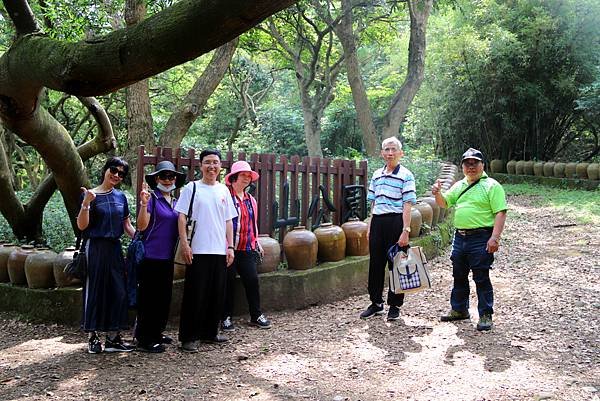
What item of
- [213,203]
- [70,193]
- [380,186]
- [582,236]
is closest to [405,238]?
[380,186]

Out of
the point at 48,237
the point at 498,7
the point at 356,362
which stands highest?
the point at 498,7

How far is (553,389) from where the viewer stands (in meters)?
3.68

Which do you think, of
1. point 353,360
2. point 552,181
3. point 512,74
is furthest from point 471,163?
point 512,74

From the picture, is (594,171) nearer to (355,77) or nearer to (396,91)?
(396,91)

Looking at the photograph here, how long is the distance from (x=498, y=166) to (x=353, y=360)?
1487 centimetres

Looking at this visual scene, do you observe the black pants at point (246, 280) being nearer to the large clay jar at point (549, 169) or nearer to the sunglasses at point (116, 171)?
the sunglasses at point (116, 171)

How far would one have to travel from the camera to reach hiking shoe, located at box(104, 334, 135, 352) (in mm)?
4484

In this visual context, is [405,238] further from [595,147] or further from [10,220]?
[595,147]

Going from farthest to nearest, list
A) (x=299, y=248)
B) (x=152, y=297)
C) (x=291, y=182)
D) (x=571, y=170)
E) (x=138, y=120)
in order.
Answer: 1. (x=571, y=170)
2. (x=138, y=120)
3. (x=291, y=182)
4. (x=299, y=248)
5. (x=152, y=297)

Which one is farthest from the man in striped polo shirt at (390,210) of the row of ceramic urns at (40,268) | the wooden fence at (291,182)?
the row of ceramic urns at (40,268)

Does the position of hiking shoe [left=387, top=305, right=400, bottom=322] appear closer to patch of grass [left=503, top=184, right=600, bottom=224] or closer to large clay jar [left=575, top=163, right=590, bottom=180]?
patch of grass [left=503, top=184, right=600, bottom=224]

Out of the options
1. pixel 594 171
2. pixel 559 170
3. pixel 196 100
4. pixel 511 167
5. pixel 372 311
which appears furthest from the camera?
pixel 511 167

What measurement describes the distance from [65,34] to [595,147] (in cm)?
1658

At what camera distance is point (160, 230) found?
14.6 ft
